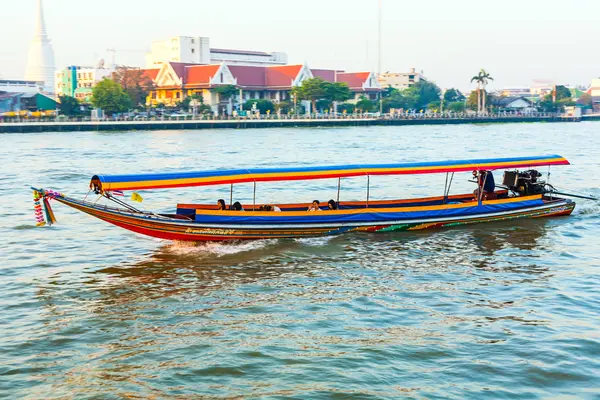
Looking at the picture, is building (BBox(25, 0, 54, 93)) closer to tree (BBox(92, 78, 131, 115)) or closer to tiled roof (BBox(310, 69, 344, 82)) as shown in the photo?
tiled roof (BBox(310, 69, 344, 82))

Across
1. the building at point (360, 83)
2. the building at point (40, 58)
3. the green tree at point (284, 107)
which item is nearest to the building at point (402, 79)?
the building at point (360, 83)

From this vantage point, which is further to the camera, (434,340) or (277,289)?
(277,289)

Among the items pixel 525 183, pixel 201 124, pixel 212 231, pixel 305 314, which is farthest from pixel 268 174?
pixel 201 124

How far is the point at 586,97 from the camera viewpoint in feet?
486

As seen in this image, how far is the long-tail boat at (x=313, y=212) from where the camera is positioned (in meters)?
14.1

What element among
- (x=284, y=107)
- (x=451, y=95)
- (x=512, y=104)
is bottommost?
(x=284, y=107)

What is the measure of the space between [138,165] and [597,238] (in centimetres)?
2447

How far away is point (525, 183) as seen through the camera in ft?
63.0

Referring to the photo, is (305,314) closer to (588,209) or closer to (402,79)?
(588,209)

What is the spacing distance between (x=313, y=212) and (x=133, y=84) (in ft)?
260

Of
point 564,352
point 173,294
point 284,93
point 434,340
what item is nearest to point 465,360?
point 434,340

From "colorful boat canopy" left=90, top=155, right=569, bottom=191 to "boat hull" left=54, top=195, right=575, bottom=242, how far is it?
2.12ft

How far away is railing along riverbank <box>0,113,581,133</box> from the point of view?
228 feet

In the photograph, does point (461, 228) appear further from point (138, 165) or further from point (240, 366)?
point (138, 165)
